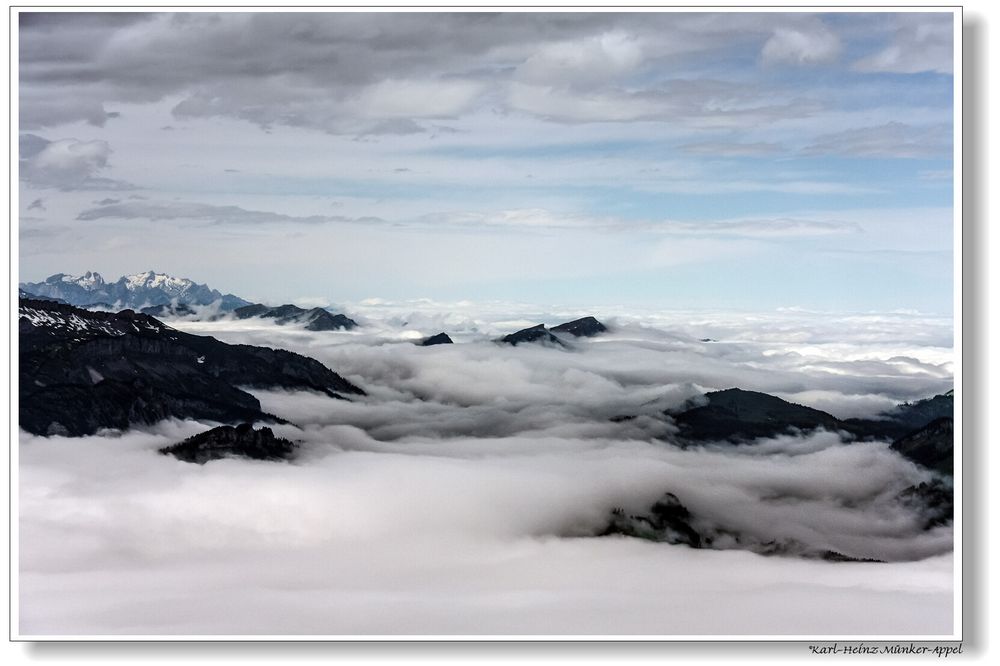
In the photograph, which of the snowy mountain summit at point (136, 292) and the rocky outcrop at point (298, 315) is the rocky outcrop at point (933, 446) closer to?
the rocky outcrop at point (298, 315)

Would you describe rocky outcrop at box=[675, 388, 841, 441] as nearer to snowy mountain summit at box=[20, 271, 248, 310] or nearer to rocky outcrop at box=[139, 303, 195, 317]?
snowy mountain summit at box=[20, 271, 248, 310]

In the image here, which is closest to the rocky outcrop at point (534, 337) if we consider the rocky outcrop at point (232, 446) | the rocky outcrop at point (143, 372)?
the rocky outcrop at point (143, 372)

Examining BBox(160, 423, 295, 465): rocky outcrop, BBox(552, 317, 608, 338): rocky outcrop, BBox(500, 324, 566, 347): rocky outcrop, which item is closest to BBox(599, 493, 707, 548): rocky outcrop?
BBox(500, 324, 566, 347): rocky outcrop

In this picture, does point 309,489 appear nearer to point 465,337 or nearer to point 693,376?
point 465,337

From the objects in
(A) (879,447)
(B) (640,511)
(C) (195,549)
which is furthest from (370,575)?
(A) (879,447)

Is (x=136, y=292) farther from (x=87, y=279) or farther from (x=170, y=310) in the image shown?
(x=170, y=310)

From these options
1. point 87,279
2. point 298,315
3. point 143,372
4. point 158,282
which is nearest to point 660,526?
point 298,315
